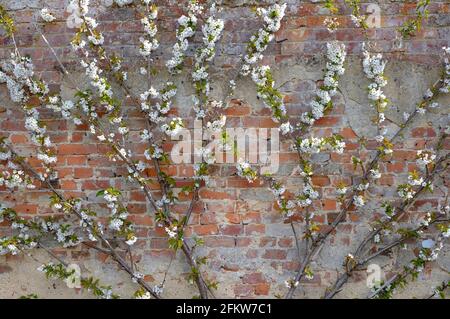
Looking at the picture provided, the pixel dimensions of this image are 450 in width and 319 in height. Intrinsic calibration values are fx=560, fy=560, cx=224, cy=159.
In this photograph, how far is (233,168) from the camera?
3502mm

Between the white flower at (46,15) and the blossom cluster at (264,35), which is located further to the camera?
the white flower at (46,15)

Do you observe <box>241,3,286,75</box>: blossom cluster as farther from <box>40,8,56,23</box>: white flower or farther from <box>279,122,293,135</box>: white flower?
<box>40,8,56,23</box>: white flower

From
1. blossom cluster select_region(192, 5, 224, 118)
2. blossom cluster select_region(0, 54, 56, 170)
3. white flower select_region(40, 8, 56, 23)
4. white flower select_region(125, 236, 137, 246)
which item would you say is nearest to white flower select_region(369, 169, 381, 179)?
blossom cluster select_region(192, 5, 224, 118)

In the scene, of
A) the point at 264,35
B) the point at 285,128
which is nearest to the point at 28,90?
the point at 264,35

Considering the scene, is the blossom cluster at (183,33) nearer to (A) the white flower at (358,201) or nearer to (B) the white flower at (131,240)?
(B) the white flower at (131,240)

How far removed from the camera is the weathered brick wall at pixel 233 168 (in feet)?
11.2

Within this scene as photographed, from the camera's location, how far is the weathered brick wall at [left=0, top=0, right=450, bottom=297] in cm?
342

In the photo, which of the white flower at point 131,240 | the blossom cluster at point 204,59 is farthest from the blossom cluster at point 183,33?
the white flower at point 131,240

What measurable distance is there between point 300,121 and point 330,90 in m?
0.26

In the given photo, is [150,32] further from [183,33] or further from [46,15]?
[46,15]

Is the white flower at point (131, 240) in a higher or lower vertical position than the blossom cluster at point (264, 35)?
lower

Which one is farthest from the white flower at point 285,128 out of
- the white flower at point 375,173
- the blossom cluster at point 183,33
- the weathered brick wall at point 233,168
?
the blossom cluster at point 183,33

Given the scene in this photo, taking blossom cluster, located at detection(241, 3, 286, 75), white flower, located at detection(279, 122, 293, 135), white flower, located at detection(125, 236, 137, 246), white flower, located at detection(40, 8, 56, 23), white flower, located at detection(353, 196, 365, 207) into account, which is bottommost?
white flower, located at detection(125, 236, 137, 246)

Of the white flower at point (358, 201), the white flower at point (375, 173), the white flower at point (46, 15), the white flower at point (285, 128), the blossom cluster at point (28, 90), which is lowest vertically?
the white flower at point (358, 201)
